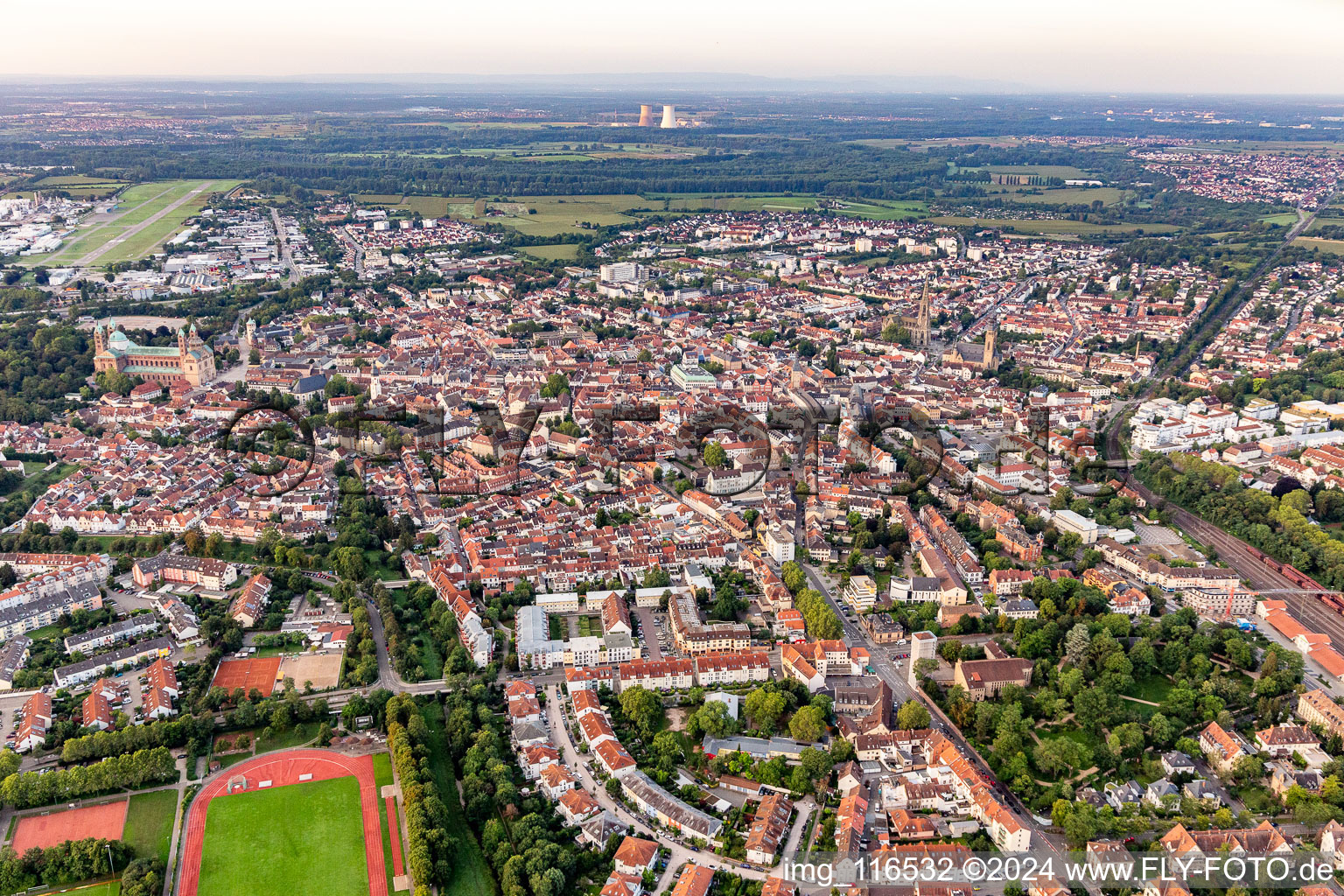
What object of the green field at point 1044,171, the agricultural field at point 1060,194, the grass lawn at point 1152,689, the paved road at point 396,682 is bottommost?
the paved road at point 396,682

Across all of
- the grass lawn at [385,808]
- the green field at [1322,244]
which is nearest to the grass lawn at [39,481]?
the grass lawn at [385,808]

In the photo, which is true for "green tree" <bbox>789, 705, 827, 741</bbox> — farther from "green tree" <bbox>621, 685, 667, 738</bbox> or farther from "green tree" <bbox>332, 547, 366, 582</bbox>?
"green tree" <bbox>332, 547, 366, 582</bbox>

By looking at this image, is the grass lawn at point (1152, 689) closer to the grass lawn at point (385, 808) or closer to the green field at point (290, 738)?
the grass lawn at point (385, 808)

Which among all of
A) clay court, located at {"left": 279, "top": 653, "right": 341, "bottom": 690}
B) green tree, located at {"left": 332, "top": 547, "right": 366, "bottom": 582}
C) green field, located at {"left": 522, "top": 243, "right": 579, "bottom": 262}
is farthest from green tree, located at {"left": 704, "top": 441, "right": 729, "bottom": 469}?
green field, located at {"left": 522, "top": 243, "right": 579, "bottom": 262}

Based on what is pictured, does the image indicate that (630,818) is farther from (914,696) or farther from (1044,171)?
(1044,171)

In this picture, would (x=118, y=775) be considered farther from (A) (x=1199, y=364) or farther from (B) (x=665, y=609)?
(A) (x=1199, y=364)

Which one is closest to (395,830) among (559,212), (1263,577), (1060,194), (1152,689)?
(1152,689)

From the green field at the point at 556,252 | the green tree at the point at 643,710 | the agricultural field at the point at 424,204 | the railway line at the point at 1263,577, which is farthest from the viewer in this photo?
the agricultural field at the point at 424,204
